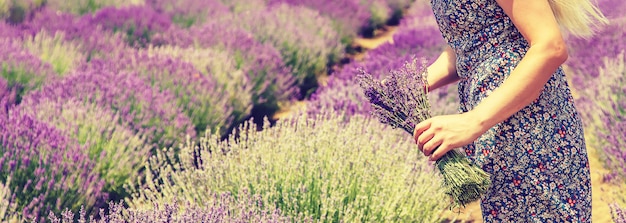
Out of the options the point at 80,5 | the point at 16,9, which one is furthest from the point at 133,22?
the point at 80,5

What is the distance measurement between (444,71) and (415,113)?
0.31 m

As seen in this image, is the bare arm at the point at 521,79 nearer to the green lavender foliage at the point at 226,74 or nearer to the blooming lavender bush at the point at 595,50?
the green lavender foliage at the point at 226,74

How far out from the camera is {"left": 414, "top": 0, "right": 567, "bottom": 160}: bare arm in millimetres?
1693

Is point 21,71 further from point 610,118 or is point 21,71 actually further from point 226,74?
point 610,118

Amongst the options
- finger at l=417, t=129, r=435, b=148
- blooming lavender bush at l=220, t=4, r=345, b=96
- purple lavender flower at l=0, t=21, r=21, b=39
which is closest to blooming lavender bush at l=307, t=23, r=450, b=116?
blooming lavender bush at l=220, t=4, r=345, b=96

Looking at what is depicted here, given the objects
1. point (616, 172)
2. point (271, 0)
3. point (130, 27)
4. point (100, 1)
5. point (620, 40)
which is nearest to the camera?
point (616, 172)

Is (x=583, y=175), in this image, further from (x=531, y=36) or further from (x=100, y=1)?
(x=100, y=1)

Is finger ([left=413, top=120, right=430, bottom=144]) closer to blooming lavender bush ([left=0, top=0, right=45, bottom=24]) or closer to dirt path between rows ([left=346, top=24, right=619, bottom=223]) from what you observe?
dirt path between rows ([left=346, top=24, right=619, bottom=223])

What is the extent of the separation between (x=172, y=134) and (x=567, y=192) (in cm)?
296

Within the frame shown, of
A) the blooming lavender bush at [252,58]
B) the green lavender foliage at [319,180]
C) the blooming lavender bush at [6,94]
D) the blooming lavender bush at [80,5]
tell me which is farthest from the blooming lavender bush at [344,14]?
the green lavender foliage at [319,180]

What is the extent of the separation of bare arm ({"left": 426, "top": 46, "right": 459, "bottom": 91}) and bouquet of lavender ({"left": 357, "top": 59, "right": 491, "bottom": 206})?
78 mm

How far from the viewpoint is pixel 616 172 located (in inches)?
159

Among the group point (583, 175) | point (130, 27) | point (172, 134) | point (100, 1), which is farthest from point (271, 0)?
point (583, 175)

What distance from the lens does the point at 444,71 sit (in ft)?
7.37
